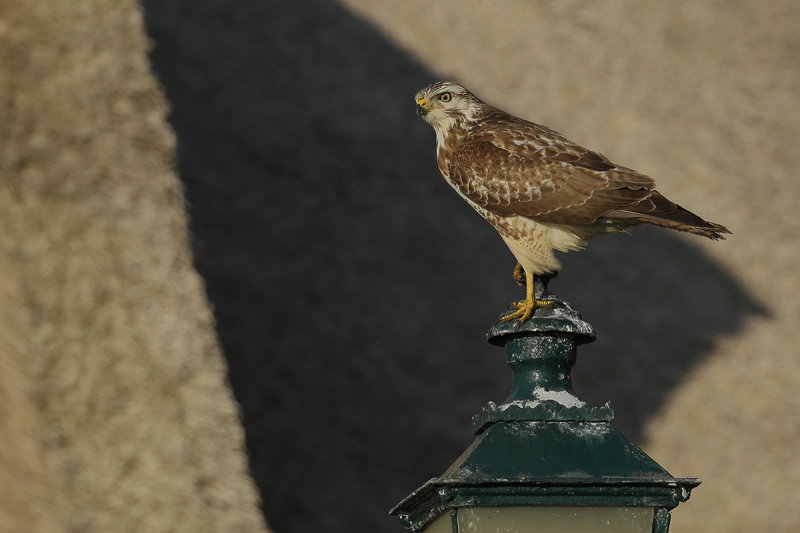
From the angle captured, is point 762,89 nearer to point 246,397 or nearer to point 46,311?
point 246,397

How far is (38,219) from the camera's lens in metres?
6.91

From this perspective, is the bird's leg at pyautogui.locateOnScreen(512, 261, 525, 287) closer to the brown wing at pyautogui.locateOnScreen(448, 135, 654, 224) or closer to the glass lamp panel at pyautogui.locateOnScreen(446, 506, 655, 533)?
the brown wing at pyautogui.locateOnScreen(448, 135, 654, 224)

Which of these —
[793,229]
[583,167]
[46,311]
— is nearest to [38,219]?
[46,311]

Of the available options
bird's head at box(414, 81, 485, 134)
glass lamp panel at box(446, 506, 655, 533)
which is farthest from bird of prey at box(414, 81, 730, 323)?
glass lamp panel at box(446, 506, 655, 533)

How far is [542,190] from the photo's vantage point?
4.32 metres

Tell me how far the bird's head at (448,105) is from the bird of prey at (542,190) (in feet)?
0.41

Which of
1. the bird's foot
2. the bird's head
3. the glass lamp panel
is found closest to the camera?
the glass lamp panel

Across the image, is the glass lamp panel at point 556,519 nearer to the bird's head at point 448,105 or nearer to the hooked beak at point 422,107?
the bird's head at point 448,105

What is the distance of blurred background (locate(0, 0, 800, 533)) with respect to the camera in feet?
22.8

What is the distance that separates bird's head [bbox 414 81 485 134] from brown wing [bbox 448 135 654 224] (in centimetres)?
25

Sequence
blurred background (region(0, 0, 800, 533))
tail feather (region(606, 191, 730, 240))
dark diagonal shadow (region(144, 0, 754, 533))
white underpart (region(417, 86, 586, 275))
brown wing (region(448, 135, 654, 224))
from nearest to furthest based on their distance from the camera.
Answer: tail feather (region(606, 191, 730, 240)) < white underpart (region(417, 86, 586, 275)) < brown wing (region(448, 135, 654, 224)) < blurred background (region(0, 0, 800, 533)) < dark diagonal shadow (region(144, 0, 754, 533))

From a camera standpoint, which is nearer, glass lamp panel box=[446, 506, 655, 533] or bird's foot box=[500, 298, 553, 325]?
glass lamp panel box=[446, 506, 655, 533]

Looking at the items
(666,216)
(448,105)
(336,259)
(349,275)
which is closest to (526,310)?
(666,216)

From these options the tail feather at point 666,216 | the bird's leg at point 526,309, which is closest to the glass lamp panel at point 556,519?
the bird's leg at point 526,309
